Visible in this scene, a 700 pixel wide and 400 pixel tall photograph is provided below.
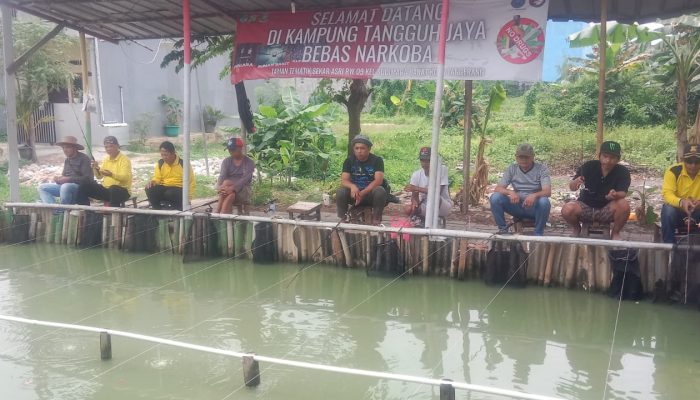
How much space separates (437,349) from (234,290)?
221 cm

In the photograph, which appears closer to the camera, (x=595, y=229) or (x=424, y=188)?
(x=595, y=229)

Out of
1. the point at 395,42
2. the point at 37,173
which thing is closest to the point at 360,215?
the point at 395,42

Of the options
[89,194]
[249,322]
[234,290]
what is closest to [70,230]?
[89,194]

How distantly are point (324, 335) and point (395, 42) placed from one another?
3556 mm

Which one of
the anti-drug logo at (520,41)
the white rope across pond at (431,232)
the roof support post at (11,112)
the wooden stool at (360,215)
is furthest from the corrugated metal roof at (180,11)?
the white rope across pond at (431,232)

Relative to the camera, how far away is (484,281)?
5.74 m

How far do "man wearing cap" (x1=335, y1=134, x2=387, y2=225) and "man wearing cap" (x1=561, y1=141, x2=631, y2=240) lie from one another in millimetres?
1868

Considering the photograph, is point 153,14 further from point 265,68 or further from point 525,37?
point 525,37

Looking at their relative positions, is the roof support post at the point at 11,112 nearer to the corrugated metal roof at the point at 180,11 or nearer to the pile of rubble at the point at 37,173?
the corrugated metal roof at the point at 180,11

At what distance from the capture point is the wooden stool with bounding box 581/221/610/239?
5832 mm

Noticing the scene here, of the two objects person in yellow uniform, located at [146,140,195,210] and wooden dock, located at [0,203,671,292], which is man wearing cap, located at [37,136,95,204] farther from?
person in yellow uniform, located at [146,140,195,210]

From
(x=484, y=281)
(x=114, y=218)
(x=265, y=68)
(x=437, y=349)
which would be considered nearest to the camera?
(x=437, y=349)

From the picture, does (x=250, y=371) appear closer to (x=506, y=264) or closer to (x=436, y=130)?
(x=506, y=264)

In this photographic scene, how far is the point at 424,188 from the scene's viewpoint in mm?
6473
